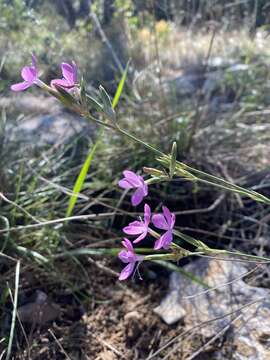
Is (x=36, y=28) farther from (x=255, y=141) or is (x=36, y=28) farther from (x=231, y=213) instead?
(x=231, y=213)

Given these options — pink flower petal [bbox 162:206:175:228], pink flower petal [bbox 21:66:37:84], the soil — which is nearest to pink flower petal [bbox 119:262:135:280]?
pink flower petal [bbox 162:206:175:228]

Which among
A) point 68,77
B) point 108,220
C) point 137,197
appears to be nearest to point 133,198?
point 137,197

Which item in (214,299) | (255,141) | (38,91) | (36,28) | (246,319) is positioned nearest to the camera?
(246,319)

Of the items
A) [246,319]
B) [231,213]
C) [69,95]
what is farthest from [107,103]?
[231,213]

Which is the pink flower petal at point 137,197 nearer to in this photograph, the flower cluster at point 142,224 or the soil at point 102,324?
the flower cluster at point 142,224

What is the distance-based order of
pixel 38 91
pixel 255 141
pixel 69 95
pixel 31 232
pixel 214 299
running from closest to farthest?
1. pixel 69 95
2. pixel 214 299
3. pixel 31 232
4. pixel 255 141
5. pixel 38 91

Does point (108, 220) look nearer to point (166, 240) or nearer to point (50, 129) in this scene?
point (50, 129)

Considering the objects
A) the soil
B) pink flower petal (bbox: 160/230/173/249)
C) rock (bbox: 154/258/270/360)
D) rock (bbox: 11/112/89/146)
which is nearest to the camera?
pink flower petal (bbox: 160/230/173/249)

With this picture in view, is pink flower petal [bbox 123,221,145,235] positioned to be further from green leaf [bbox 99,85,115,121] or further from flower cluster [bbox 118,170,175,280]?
green leaf [bbox 99,85,115,121]
